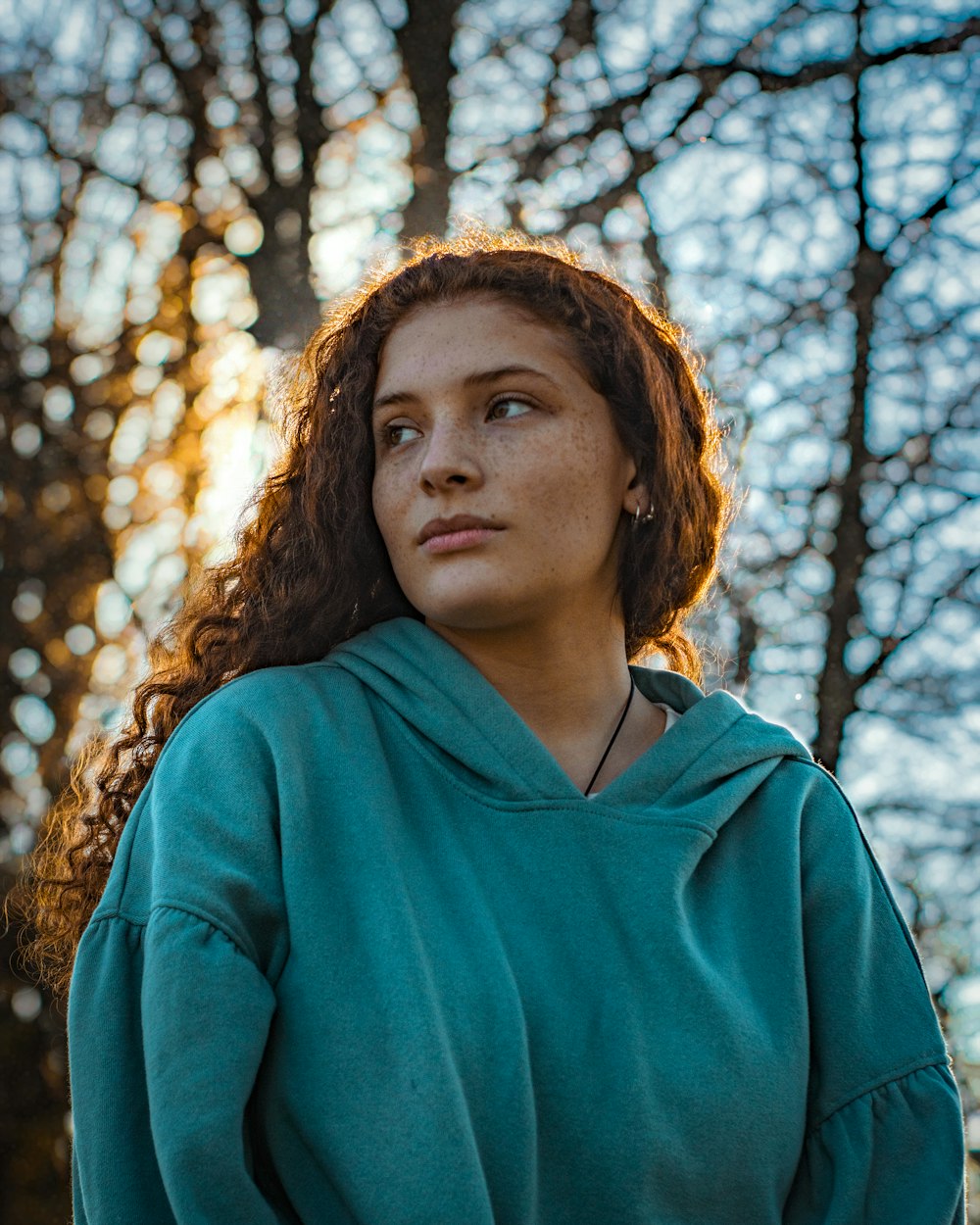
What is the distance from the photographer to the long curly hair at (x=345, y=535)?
149 centimetres

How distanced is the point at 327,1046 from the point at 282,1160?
101 millimetres

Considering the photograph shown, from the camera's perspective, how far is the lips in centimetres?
136

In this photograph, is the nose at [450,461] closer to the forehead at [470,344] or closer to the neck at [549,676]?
the forehead at [470,344]

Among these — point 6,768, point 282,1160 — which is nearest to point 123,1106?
point 282,1160

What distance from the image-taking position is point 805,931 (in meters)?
1.38

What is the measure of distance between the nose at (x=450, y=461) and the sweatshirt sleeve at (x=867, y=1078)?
0.54 metres

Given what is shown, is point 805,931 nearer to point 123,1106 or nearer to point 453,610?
point 453,610

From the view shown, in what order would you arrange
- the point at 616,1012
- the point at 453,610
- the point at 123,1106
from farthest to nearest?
the point at 453,610 → the point at 616,1012 → the point at 123,1106

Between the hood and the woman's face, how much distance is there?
59 mm

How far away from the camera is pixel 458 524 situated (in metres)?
1.36

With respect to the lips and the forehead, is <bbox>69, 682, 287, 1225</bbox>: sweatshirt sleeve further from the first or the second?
the forehead

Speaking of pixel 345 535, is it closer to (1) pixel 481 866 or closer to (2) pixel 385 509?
(2) pixel 385 509

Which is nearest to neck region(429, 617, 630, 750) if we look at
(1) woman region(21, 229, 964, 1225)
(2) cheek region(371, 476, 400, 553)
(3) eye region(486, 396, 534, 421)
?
(1) woman region(21, 229, 964, 1225)

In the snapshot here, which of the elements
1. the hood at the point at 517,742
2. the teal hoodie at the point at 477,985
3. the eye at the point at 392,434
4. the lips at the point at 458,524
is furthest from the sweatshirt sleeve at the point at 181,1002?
the eye at the point at 392,434
